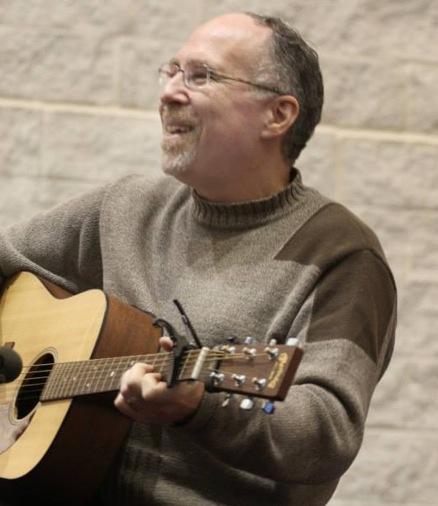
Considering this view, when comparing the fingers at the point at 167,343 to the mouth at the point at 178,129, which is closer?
the fingers at the point at 167,343

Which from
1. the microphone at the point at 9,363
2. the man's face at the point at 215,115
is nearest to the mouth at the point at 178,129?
the man's face at the point at 215,115

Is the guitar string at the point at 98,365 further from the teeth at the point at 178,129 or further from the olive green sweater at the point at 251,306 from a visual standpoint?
the teeth at the point at 178,129

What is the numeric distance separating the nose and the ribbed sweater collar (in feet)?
0.65

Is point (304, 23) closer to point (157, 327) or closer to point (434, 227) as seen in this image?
point (434, 227)

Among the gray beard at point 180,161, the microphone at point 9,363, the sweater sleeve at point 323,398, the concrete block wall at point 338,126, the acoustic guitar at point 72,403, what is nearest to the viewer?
the sweater sleeve at point 323,398

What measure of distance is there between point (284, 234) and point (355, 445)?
41 cm

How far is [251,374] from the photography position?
171 centimetres

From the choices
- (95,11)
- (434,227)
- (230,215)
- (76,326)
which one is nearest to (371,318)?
(230,215)

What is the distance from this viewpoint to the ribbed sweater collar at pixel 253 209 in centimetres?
227

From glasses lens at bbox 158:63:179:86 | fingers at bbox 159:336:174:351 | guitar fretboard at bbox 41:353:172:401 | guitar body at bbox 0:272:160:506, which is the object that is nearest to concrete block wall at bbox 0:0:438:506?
glasses lens at bbox 158:63:179:86

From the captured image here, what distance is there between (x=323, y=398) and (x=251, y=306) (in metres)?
0.26

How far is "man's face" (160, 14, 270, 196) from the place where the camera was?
90.4 inches

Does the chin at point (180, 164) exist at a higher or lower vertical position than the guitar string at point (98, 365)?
higher

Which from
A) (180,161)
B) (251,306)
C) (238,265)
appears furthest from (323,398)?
(180,161)
